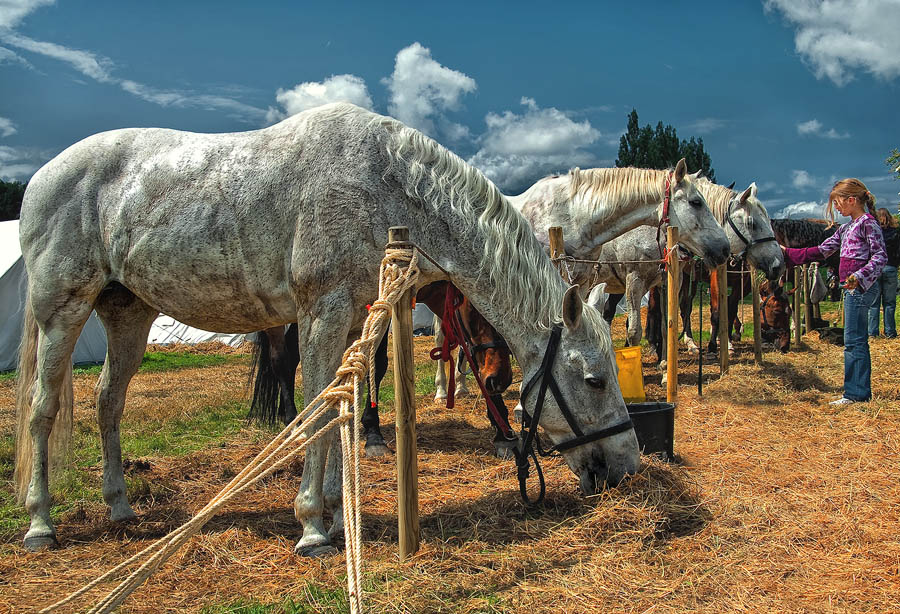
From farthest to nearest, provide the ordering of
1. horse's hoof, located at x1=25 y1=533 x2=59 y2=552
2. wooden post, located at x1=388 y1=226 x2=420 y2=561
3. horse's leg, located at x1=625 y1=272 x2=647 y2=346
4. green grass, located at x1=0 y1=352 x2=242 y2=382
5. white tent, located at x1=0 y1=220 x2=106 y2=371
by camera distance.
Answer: white tent, located at x1=0 y1=220 x2=106 y2=371, green grass, located at x1=0 y1=352 x2=242 y2=382, horse's leg, located at x1=625 y1=272 x2=647 y2=346, horse's hoof, located at x1=25 y1=533 x2=59 y2=552, wooden post, located at x1=388 y1=226 x2=420 y2=561

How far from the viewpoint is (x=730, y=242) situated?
26.0 ft

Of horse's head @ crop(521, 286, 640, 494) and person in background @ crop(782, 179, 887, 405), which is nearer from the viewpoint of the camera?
horse's head @ crop(521, 286, 640, 494)

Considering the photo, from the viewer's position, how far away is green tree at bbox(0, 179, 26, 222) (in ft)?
94.0

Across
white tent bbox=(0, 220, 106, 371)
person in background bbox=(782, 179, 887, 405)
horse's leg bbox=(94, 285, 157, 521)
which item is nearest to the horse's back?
horse's leg bbox=(94, 285, 157, 521)

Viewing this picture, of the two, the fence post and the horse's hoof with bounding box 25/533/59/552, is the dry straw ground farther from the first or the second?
the fence post

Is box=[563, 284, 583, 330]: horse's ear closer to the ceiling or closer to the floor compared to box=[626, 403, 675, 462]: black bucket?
closer to the ceiling

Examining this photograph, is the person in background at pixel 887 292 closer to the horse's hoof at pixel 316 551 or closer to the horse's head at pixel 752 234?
the horse's head at pixel 752 234

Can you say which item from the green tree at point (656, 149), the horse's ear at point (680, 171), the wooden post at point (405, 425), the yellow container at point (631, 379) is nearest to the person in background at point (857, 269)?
the horse's ear at point (680, 171)

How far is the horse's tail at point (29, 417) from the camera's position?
3879 mm

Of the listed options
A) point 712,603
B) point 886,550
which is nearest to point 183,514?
point 712,603

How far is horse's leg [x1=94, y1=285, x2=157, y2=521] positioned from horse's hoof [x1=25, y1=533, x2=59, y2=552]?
51cm

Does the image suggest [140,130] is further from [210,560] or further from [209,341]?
[209,341]

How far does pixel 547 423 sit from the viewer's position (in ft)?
11.0

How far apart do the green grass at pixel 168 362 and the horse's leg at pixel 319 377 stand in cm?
911
